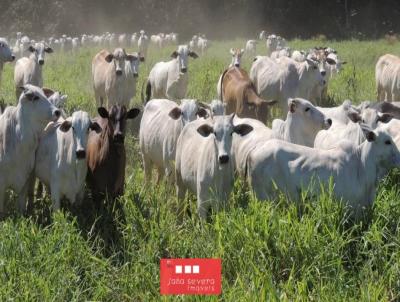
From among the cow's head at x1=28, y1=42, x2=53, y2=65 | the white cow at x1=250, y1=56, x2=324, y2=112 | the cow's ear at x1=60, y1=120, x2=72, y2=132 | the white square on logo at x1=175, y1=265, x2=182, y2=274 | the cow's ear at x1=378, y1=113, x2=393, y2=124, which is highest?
the cow's head at x1=28, y1=42, x2=53, y2=65

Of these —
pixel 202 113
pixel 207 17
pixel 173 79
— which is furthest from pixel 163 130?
pixel 207 17

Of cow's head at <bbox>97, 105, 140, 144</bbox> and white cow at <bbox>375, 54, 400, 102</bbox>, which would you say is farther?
white cow at <bbox>375, 54, 400, 102</bbox>

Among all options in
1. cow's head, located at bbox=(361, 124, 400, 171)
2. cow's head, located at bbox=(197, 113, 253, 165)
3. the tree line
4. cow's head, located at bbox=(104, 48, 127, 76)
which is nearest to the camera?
cow's head, located at bbox=(197, 113, 253, 165)

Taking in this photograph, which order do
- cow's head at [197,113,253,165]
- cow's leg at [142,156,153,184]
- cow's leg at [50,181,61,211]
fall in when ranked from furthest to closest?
cow's leg at [142,156,153,184] → cow's leg at [50,181,61,211] → cow's head at [197,113,253,165]

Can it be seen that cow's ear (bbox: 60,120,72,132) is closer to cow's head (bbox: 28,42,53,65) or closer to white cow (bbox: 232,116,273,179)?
white cow (bbox: 232,116,273,179)

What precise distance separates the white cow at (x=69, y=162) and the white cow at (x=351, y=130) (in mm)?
2635

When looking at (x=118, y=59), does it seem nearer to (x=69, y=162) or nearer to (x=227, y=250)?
(x=69, y=162)

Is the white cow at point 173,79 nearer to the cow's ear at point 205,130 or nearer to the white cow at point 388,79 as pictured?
the white cow at point 388,79

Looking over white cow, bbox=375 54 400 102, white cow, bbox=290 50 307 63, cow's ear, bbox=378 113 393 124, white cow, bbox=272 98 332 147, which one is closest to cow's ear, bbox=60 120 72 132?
white cow, bbox=272 98 332 147

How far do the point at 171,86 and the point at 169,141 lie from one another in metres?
4.69

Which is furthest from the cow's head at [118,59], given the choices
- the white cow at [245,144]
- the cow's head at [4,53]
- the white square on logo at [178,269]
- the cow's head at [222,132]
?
the white square on logo at [178,269]

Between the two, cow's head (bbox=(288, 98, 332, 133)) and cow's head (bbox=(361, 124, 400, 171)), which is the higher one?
cow's head (bbox=(288, 98, 332, 133))

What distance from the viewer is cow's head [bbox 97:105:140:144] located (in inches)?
235

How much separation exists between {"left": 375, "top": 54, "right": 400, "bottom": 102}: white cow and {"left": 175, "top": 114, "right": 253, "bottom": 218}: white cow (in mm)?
7343
